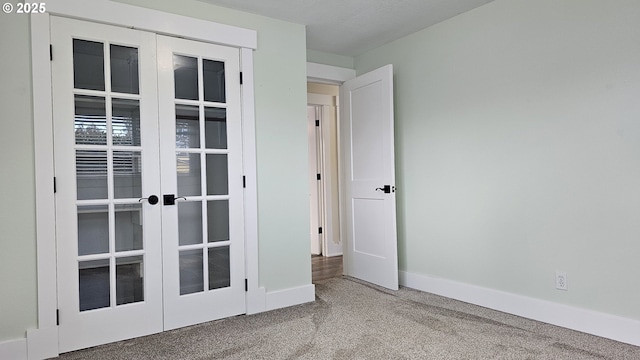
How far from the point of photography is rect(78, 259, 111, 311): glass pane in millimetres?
2509

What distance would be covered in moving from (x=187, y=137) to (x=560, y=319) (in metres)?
2.97

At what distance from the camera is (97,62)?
2594 millimetres

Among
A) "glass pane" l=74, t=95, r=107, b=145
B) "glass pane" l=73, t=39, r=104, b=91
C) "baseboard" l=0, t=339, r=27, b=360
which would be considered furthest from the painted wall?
"baseboard" l=0, t=339, r=27, b=360

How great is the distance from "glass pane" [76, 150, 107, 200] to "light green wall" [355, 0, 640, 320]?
2.66m

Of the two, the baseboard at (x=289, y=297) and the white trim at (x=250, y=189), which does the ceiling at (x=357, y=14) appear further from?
the baseboard at (x=289, y=297)

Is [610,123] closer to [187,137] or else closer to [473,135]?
[473,135]

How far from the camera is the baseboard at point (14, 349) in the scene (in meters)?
2.26

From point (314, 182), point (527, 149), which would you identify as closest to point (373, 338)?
point (527, 149)

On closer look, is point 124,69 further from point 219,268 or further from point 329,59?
point 329,59

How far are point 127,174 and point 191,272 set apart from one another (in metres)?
0.85

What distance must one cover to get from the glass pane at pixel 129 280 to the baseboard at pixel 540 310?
8.00ft

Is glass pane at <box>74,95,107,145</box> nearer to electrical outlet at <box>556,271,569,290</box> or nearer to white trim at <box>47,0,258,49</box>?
white trim at <box>47,0,258,49</box>

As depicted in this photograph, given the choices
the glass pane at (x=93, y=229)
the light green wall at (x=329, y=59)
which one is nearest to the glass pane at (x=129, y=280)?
the glass pane at (x=93, y=229)

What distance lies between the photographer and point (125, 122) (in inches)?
105
